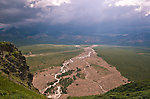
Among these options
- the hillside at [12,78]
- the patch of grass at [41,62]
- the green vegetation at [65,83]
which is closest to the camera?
Answer: the hillside at [12,78]

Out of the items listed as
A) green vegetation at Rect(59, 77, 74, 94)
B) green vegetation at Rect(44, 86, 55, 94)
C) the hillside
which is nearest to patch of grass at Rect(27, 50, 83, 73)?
green vegetation at Rect(59, 77, 74, 94)

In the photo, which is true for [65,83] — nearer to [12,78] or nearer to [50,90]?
[50,90]

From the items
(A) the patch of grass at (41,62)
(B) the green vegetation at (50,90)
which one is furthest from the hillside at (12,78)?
(A) the patch of grass at (41,62)

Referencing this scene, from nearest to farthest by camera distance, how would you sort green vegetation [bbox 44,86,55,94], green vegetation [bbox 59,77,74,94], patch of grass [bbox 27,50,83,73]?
green vegetation [bbox 44,86,55,94]
green vegetation [bbox 59,77,74,94]
patch of grass [bbox 27,50,83,73]

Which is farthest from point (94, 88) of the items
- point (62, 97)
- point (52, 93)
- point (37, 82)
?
point (37, 82)

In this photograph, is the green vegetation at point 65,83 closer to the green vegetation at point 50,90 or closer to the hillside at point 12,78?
the green vegetation at point 50,90

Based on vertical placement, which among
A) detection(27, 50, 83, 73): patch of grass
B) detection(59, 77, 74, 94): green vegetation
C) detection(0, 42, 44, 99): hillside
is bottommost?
detection(59, 77, 74, 94): green vegetation

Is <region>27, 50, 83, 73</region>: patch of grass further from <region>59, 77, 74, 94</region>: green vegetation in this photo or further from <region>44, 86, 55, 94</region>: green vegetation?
<region>44, 86, 55, 94</region>: green vegetation

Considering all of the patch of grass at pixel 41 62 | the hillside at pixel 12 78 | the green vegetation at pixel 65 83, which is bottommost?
the green vegetation at pixel 65 83

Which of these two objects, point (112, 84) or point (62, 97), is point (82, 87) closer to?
point (62, 97)
